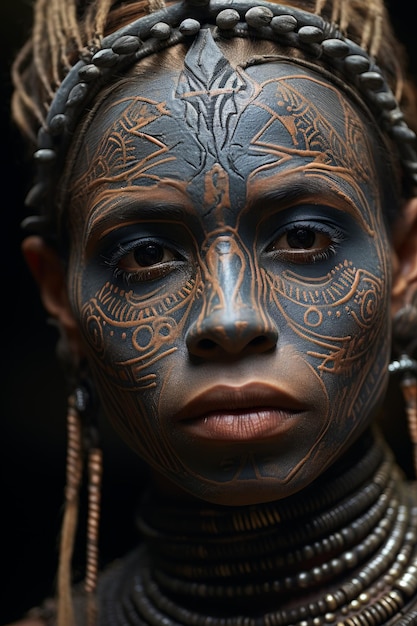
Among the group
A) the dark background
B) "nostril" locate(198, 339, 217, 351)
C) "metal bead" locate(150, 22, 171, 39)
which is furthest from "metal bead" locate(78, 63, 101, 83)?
the dark background

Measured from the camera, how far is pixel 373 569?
2012mm

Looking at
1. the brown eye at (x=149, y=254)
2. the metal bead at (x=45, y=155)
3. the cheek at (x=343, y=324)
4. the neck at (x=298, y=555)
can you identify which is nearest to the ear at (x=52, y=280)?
the metal bead at (x=45, y=155)

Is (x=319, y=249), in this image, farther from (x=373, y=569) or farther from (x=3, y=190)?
(x=3, y=190)

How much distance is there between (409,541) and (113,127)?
0.99 metres

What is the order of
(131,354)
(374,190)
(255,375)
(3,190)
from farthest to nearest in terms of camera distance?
(3,190), (374,190), (131,354), (255,375)

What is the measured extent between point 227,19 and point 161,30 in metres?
0.13

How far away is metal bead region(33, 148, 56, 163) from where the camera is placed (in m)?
2.11

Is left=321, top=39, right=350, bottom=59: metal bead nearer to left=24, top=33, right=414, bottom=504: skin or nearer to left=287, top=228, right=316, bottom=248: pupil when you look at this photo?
left=24, top=33, right=414, bottom=504: skin

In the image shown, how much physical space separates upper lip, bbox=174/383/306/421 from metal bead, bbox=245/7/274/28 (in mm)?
682

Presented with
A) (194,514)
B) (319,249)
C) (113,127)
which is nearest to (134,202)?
(113,127)

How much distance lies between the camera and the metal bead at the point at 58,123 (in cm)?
207

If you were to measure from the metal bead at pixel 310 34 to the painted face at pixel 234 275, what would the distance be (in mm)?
61

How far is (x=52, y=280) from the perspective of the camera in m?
2.30

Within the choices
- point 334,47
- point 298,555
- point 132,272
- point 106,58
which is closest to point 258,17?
point 334,47
